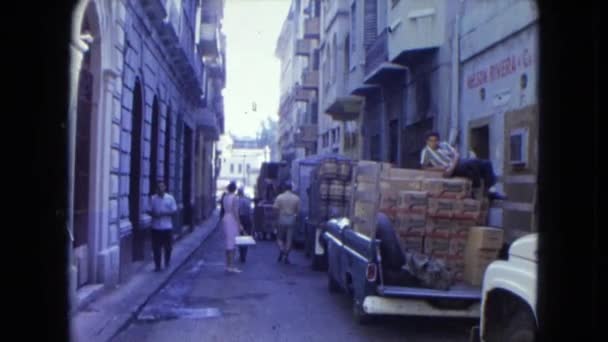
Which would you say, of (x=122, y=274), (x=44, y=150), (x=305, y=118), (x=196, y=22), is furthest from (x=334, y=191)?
(x=305, y=118)

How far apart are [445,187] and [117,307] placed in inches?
172

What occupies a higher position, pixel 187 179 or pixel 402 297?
pixel 187 179

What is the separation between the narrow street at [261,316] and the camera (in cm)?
873

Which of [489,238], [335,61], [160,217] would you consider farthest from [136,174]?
[335,61]

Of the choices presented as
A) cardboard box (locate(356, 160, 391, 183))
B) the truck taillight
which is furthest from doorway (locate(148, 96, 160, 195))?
the truck taillight

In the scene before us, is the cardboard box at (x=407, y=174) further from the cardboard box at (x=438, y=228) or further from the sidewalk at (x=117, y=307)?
the sidewalk at (x=117, y=307)

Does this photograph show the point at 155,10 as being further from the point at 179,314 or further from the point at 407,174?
the point at 407,174

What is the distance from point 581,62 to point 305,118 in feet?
120

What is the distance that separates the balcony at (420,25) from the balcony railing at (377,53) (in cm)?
182

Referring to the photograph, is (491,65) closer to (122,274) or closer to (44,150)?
(122,274)

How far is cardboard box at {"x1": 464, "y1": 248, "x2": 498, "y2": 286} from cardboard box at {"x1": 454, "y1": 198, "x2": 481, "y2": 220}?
49cm

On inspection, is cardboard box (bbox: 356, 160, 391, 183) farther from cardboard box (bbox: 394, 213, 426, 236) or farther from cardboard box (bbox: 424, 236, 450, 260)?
cardboard box (bbox: 424, 236, 450, 260)

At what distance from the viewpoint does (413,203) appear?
934cm

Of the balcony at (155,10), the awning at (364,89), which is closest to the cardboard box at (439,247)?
the balcony at (155,10)
